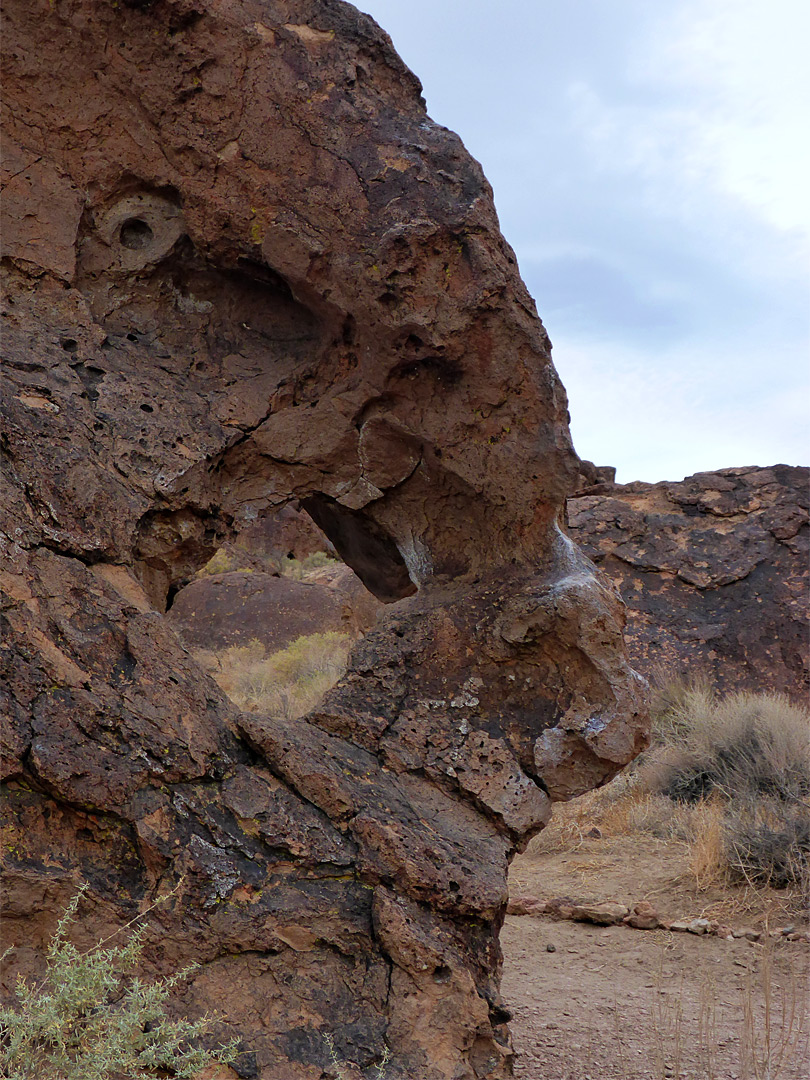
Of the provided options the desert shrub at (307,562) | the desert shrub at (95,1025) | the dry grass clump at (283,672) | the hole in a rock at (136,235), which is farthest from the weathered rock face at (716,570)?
the desert shrub at (307,562)

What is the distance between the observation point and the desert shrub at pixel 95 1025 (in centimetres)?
214

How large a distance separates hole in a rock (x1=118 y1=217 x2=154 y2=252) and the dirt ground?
326 centimetres

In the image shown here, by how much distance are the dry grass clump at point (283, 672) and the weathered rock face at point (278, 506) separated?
248 inches

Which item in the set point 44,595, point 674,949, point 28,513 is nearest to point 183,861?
point 44,595

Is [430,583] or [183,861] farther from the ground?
[430,583]

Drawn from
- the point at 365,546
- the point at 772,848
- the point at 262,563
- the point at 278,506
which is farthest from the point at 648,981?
the point at 262,563

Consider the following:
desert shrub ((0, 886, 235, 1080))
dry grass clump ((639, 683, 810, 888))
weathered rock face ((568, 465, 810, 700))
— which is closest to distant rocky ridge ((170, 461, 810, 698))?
weathered rock face ((568, 465, 810, 700))

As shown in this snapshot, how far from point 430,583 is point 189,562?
952mm

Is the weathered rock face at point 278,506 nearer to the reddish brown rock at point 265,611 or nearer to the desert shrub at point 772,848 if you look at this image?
the desert shrub at point 772,848

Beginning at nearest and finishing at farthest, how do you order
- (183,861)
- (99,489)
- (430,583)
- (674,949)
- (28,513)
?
(183,861), (28,513), (99,489), (430,583), (674,949)

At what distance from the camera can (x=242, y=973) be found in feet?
8.56

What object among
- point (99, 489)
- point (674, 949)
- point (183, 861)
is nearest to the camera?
point (183, 861)

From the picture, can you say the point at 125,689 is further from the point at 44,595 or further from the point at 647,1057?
the point at 647,1057

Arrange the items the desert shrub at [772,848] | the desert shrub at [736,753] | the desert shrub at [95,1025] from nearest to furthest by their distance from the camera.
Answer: the desert shrub at [95,1025] → the desert shrub at [772,848] → the desert shrub at [736,753]
